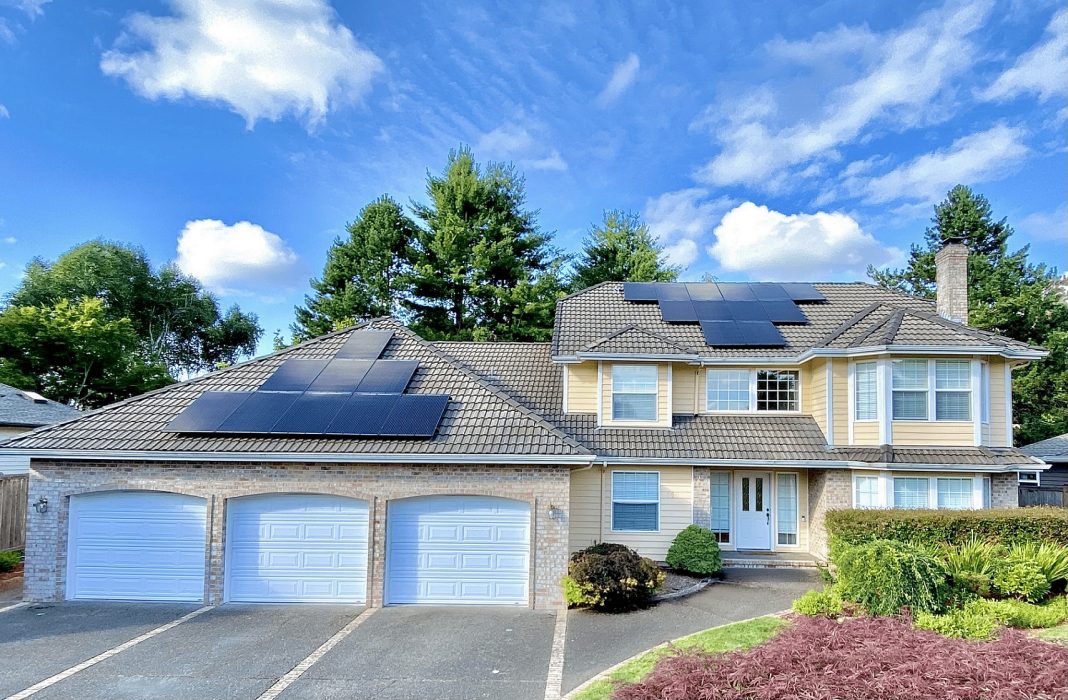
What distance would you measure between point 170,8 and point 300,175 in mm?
5816

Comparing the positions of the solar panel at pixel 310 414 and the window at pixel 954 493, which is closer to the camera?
the solar panel at pixel 310 414

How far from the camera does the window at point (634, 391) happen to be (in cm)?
1364

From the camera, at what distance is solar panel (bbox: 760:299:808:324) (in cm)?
1517

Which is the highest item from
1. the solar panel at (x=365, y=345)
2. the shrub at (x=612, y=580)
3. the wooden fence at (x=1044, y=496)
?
the solar panel at (x=365, y=345)

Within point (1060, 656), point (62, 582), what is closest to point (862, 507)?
point (1060, 656)

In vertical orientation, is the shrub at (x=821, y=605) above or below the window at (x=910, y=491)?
below

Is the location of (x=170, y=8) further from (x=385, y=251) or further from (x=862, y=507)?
(x=862, y=507)

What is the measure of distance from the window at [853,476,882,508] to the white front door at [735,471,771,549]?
77.4 inches

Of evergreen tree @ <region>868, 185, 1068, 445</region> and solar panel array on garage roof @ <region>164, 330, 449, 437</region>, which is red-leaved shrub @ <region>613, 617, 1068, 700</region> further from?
evergreen tree @ <region>868, 185, 1068, 445</region>

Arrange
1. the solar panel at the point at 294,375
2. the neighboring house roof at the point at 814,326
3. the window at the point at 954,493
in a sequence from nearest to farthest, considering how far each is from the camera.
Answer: the solar panel at the point at 294,375 < the window at the point at 954,493 < the neighboring house roof at the point at 814,326

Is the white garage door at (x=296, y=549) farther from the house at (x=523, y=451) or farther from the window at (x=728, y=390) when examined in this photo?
the window at (x=728, y=390)

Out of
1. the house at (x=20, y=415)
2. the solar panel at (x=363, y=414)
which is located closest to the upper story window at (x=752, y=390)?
the solar panel at (x=363, y=414)

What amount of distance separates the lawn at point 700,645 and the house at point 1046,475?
40.1 ft

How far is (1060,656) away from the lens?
19.6 ft
